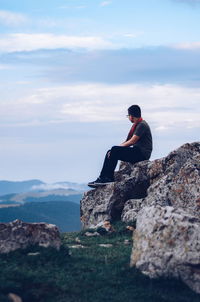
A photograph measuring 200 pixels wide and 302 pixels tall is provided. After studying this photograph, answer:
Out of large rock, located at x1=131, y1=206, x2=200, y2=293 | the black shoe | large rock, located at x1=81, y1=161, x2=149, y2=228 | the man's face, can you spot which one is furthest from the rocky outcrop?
the man's face

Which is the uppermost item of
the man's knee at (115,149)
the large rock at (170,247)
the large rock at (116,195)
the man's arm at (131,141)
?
the man's arm at (131,141)

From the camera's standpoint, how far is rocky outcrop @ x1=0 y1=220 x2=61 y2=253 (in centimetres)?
1908

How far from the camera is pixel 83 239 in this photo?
2414 centimetres

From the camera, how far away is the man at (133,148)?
27500 millimetres

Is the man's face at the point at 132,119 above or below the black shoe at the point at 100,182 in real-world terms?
above

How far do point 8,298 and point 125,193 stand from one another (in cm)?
1480

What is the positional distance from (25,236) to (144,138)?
34.7ft

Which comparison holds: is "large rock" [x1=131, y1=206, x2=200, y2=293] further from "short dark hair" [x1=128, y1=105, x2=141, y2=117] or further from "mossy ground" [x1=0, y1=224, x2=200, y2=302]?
"short dark hair" [x1=128, y1=105, x2=141, y2=117]

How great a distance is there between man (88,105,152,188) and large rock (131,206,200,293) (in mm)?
9898

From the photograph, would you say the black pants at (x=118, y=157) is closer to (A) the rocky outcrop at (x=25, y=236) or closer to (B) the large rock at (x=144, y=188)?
(B) the large rock at (x=144, y=188)

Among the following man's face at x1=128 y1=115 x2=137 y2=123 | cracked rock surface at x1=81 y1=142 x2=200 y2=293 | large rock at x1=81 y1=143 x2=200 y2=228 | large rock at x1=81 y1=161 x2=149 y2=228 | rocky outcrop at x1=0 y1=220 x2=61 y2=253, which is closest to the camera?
cracked rock surface at x1=81 y1=142 x2=200 y2=293

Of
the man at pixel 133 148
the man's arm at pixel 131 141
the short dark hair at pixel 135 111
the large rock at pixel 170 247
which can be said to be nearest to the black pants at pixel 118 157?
the man at pixel 133 148

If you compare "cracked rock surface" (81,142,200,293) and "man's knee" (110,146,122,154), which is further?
"man's knee" (110,146,122,154)

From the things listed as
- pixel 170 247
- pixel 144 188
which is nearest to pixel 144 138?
pixel 144 188
